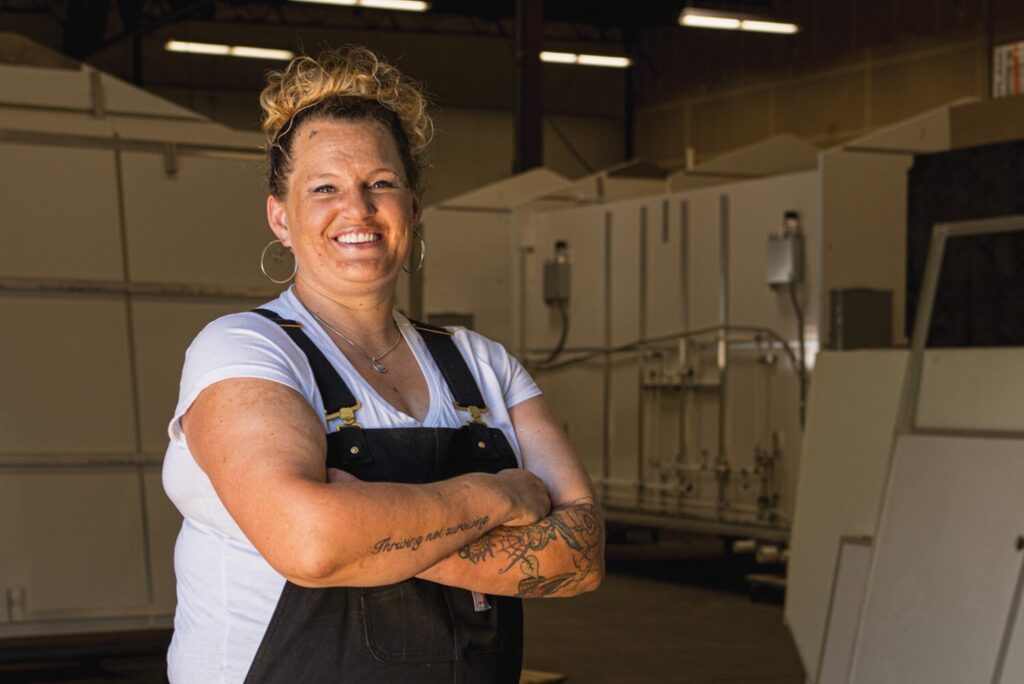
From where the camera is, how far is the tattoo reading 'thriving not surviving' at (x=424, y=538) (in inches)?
64.9

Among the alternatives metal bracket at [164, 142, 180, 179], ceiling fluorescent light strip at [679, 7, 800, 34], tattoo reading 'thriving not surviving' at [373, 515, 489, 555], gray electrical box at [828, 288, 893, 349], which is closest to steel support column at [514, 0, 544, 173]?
ceiling fluorescent light strip at [679, 7, 800, 34]

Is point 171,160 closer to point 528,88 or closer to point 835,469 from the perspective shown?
point 835,469

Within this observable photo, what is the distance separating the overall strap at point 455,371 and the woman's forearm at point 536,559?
7.7 inches

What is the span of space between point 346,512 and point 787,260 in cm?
694

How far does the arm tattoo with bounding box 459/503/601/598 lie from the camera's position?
70.7 inches

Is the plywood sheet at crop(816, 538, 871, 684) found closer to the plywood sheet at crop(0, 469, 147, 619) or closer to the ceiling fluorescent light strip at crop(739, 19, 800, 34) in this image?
the plywood sheet at crop(0, 469, 147, 619)

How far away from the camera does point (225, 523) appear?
176 centimetres

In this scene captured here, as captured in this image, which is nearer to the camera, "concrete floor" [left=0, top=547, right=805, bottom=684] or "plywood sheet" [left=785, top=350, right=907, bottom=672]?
"plywood sheet" [left=785, top=350, right=907, bottom=672]

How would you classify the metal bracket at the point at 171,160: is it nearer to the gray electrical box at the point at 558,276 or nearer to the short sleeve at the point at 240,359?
the short sleeve at the point at 240,359

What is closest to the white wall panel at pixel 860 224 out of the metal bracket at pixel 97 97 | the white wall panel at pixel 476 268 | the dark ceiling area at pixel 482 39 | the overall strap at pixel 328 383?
the white wall panel at pixel 476 268

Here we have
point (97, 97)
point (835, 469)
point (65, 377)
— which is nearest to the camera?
point (835, 469)

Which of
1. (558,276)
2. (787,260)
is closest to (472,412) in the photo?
(787,260)

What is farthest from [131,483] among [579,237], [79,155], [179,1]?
[179,1]

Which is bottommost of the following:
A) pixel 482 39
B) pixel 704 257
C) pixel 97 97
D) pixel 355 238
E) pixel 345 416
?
pixel 704 257
